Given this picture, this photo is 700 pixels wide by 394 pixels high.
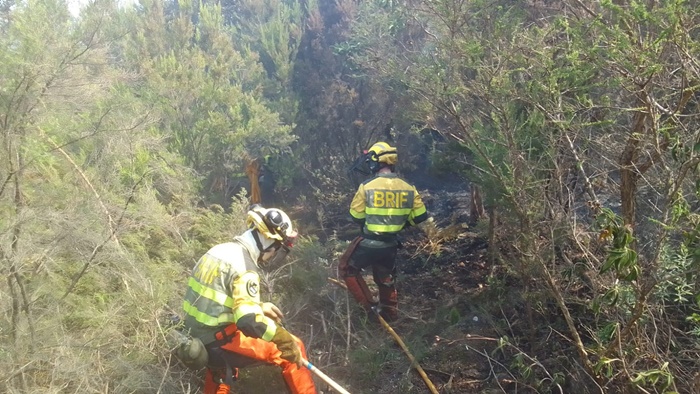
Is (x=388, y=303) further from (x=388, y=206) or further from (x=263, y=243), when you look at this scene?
(x=263, y=243)

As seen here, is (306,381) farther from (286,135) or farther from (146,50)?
(146,50)

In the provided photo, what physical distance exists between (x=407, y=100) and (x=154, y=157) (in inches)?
153

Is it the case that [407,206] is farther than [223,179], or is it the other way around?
[223,179]

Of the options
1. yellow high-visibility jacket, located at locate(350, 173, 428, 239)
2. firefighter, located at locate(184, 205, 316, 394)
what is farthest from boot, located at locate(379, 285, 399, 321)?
firefighter, located at locate(184, 205, 316, 394)

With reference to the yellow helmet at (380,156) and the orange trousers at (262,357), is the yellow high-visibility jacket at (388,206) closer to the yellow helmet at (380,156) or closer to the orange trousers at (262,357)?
the yellow helmet at (380,156)

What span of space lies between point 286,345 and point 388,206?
239cm

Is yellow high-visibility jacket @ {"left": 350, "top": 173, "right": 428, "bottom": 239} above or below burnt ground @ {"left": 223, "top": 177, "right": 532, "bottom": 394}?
above

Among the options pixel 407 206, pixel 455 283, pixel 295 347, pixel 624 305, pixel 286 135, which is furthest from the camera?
pixel 286 135

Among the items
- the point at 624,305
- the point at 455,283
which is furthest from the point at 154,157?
the point at 624,305

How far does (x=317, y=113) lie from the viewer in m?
9.74

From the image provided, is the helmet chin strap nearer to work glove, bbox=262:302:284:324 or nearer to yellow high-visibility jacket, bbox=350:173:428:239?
work glove, bbox=262:302:284:324

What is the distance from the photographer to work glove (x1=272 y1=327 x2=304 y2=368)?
3756mm

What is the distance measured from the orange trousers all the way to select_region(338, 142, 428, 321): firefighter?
6.07 ft

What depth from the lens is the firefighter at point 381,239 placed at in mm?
5738
